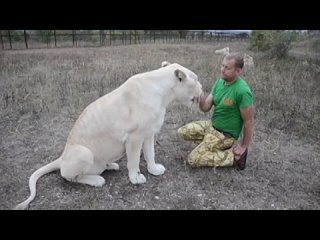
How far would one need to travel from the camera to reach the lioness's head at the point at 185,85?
3.81m

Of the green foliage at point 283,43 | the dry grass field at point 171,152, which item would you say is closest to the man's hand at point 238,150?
the dry grass field at point 171,152

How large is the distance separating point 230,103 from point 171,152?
49.0 inches

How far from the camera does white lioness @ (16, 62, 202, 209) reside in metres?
3.66

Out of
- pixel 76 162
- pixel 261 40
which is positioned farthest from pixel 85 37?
pixel 76 162

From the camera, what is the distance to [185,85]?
12.7ft

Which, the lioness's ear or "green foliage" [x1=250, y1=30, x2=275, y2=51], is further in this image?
"green foliage" [x1=250, y1=30, x2=275, y2=51]

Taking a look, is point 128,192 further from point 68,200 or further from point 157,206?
point 68,200

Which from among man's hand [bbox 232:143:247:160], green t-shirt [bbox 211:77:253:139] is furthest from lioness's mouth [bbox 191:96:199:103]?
man's hand [bbox 232:143:247:160]

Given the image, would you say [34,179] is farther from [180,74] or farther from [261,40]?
[261,40]

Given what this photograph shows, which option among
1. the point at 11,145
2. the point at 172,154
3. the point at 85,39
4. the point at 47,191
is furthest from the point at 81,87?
the point at 85,39

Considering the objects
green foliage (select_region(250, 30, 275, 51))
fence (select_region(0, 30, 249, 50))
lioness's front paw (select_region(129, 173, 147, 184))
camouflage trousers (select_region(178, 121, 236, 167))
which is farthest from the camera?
green foliage (select_region(250, 30, 275, 51))

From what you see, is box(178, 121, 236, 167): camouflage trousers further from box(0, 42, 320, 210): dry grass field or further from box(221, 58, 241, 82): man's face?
box(221, 58, 241, 82): man's face

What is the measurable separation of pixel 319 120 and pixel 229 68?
319 centimetres

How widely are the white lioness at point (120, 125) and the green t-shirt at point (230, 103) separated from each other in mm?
503
